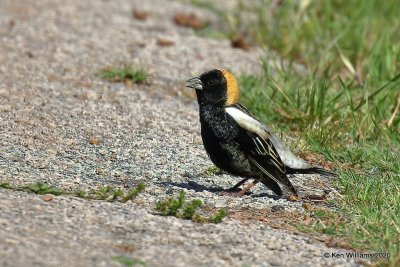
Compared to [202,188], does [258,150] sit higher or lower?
higher

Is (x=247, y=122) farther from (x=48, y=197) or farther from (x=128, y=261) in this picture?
(x=128, y=261)

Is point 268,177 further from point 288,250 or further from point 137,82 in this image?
point 137,82

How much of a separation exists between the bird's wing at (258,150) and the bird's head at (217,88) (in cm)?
11

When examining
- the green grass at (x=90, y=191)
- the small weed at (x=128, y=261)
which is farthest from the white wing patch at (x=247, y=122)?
the small weed at (x=128, y=261)

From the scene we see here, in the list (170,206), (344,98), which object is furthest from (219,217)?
(344,98)

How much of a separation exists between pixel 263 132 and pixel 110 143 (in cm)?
120

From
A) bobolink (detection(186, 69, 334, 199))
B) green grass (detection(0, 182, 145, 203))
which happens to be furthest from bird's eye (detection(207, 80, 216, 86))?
green grass (detection(0, 182, 145, 203))

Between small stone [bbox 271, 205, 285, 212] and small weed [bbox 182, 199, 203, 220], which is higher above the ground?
small weed [bbox 182, 199, 203, 220]

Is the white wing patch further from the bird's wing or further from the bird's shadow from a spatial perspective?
the bird's shadow

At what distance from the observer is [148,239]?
505 centimetres

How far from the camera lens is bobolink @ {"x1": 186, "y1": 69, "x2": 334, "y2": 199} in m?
6.31

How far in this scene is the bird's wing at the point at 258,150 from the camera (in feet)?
20.8

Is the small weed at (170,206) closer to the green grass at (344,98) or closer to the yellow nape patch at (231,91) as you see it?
the green grass at (344,98)

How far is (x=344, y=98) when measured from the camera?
27.1ft
